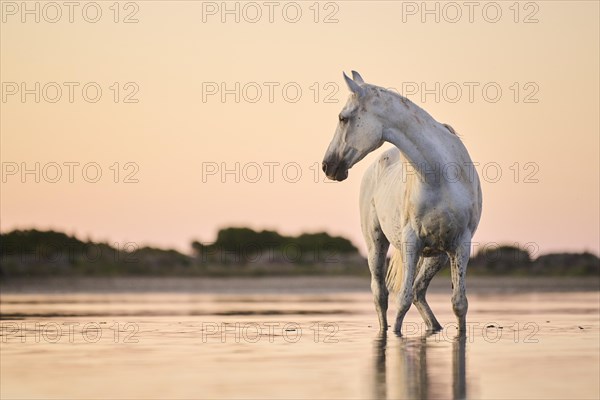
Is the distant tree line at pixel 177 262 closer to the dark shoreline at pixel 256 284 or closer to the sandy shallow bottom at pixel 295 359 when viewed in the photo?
the dark shoreline at pixel 256 284

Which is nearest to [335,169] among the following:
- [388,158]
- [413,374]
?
[388,158]

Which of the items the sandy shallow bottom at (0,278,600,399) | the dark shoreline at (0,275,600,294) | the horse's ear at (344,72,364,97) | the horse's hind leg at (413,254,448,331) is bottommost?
the dark shoreline at (0,275,600,294)

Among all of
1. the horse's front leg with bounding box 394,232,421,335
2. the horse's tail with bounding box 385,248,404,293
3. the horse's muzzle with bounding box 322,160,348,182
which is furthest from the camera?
the horse's tail with bounding box 385,248,404,293

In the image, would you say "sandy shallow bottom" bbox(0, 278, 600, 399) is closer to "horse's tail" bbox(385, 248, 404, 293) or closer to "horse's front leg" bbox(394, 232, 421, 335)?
"horse's front leg" bbox(394, 232, 421, 335)

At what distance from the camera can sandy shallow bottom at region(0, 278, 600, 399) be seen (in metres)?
7.73

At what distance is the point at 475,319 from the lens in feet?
52.5

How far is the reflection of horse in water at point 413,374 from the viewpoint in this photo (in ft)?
24.4

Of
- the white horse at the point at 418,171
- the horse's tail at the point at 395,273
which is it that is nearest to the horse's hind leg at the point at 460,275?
the white horse at the point at 418,171

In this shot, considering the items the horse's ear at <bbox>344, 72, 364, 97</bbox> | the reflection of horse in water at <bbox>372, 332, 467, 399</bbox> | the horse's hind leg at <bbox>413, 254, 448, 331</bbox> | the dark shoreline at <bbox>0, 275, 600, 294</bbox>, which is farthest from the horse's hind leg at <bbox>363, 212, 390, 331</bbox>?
the dark shoreline at <bbox>0, 275, 600, 294</bbox>

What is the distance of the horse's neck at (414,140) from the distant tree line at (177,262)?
27.4 meters

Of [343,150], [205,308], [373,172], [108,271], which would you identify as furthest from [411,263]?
[108,271]

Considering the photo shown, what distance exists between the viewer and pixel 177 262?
149 ft

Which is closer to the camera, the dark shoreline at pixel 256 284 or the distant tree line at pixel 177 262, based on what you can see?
the dark shoreline at pixel 256 284

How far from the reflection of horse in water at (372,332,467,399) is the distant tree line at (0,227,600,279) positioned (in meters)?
29.3
